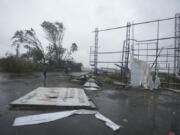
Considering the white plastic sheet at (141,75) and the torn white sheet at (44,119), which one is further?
the white plastic sheet at (141,75)

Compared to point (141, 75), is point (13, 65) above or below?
above

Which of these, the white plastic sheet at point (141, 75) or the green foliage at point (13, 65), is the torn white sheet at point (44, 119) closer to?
the white plastic sheet at point (141, 75)

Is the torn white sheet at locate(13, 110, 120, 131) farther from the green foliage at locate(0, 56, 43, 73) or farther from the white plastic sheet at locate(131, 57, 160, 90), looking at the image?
the green foliage at locate(0, 56, 43, 73)

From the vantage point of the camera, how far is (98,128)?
2.70 metres

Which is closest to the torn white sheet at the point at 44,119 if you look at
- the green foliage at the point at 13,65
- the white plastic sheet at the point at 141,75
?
the white plastic sheet at the point at 141,75

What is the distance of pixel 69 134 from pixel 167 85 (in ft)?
31.0

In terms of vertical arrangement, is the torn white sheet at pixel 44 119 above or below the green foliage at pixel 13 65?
below

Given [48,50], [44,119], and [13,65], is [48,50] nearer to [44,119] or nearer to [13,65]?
[13,65]

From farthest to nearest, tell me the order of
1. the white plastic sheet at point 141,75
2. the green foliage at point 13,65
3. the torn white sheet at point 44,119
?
1. the green foliage at point 13,65
2. the white plastic sheet at point 141,75
3. the torn white sheet at point 44,119

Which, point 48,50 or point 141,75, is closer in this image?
point 141,75

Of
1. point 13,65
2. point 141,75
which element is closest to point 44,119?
point 141,75

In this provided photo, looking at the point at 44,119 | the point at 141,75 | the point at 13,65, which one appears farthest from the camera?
the point at 13,65

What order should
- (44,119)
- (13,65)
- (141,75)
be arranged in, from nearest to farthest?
(44,119) < (141,75) < (13,65)

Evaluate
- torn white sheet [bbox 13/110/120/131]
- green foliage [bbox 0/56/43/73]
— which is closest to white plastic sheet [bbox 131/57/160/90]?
torn white sheet [bbox 13/110/120/131]
